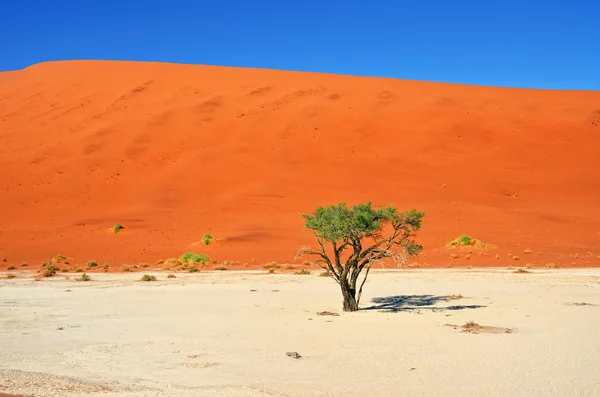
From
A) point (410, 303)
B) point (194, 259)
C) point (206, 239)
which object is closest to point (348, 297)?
point (410, 303)

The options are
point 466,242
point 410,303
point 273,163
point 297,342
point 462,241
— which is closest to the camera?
point 297,342

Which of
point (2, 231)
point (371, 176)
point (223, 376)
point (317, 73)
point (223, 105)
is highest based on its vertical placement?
point (317, 73)

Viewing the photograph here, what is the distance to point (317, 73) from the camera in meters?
67.1

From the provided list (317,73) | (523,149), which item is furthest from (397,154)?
(317,73)

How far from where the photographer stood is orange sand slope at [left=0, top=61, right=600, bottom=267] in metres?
33.6

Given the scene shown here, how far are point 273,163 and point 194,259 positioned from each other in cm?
1887

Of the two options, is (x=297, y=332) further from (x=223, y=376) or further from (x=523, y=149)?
(x=523, y=149)

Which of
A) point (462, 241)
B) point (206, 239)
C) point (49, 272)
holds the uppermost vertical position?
point (206, 239)

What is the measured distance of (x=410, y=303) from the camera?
1553 centimetres

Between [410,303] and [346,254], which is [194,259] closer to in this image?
[346,254]

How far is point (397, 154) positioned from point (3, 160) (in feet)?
106

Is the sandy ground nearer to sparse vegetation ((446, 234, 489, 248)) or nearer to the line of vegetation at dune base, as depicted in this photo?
the line of vegetation at dune base

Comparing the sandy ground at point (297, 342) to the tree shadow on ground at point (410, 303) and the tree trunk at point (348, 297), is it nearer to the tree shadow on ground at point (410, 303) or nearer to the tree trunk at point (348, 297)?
the tree shadow on ground at point (410, 303)

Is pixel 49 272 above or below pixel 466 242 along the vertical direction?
below
